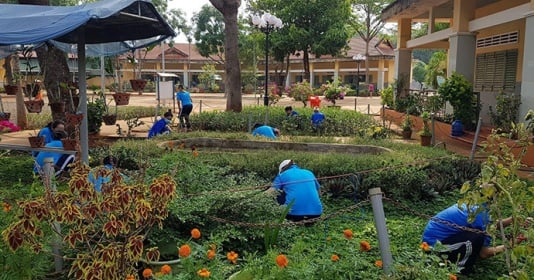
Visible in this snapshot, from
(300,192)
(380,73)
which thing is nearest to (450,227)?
(300,192)

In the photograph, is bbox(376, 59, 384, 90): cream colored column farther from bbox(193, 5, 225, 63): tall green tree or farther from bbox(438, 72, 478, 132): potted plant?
bbox(438, 72, 478, 132): potted plant

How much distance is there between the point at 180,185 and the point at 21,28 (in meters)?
2.83

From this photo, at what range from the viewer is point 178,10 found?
164ft

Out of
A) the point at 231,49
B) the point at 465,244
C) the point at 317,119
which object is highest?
the point at 231,49

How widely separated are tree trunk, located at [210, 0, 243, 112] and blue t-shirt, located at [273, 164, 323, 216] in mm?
10156

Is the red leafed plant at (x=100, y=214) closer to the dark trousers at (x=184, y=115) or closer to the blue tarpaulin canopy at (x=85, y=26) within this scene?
the blue tarpaulin canopy at (x=85, y=26)

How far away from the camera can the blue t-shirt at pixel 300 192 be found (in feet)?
17.0

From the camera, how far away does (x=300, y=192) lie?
5195mm

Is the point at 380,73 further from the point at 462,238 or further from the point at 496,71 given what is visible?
the point at 462,238

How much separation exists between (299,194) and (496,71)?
11598mm

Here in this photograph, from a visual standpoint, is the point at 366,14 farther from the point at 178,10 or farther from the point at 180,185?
the point at 180,185

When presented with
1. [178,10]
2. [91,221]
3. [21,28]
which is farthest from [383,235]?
[178,10]

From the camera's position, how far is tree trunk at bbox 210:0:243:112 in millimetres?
14812

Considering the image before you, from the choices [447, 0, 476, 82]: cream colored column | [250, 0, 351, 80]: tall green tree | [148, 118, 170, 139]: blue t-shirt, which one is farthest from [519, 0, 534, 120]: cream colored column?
[250, 0, 351, 80]: tall green tree
